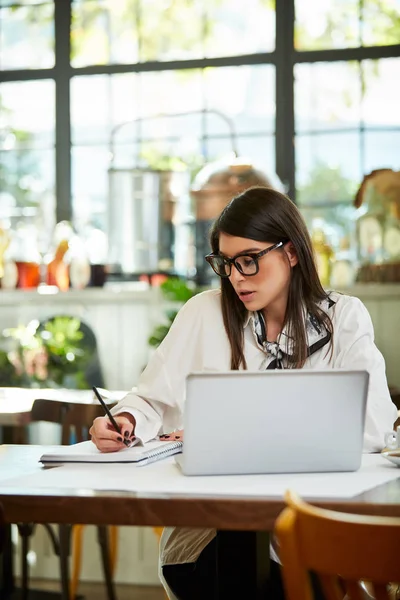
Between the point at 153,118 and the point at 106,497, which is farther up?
the point at 153,118

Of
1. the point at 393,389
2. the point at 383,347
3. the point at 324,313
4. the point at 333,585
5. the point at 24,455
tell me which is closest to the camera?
the point at 333,585

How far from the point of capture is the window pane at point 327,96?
537 centimetres

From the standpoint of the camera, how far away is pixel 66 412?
329 cm

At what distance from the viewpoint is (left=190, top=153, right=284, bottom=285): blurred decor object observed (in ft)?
16.5

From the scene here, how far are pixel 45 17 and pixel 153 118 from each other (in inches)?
37.0

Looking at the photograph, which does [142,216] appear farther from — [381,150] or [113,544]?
[113,544]

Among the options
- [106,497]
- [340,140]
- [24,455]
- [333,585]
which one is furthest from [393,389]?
[333,585]

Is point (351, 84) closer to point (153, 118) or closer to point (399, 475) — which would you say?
point (153, 118)

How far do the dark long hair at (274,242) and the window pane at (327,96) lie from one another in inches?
122

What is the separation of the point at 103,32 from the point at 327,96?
4.65ft

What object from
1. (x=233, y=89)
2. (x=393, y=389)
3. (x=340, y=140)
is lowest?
(x=393, y=389)

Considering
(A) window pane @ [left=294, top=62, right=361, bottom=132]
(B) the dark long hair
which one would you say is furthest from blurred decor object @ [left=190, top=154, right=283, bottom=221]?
(B) the dark long hair

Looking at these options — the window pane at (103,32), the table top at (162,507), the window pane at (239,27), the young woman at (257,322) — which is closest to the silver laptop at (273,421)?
the table top at (162,507)

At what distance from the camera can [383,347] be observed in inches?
199
